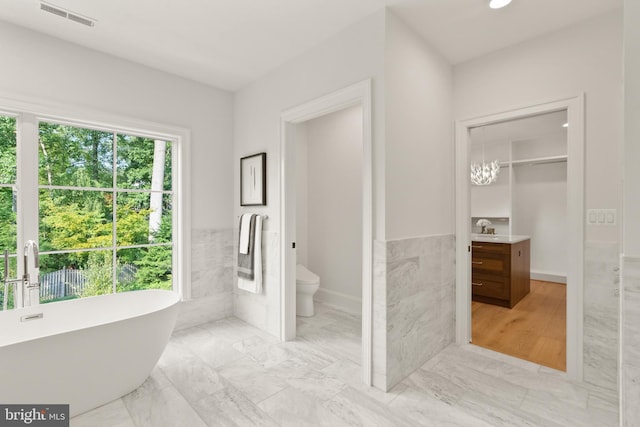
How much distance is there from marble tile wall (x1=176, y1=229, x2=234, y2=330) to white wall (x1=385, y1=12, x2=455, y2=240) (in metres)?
2.02

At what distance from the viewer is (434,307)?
97.4 inches

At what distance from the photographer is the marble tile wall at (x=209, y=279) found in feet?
10.2

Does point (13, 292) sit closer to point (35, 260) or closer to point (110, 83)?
point (35, 260)

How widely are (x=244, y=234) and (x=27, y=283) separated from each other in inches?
63.8

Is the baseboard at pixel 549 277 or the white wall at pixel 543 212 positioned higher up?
the white wall at pixel 543 212

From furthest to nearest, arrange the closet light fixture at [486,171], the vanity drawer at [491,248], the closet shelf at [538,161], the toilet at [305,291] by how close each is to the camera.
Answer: the closet shelf at [538,161] → the closet light fixture at [486,171] → the vanity drawer at [491,248] → the toilet at [305,291]

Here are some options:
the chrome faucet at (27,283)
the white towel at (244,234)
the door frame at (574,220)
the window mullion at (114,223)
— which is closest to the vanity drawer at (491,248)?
the door frame at (574,220)

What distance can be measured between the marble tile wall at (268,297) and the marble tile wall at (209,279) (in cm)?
26

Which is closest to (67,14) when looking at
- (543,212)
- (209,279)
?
(209,279)

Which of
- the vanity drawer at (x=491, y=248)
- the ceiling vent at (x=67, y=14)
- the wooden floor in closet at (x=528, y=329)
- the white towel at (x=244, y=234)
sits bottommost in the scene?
the wooden floor in closet at (x=528, y=329)

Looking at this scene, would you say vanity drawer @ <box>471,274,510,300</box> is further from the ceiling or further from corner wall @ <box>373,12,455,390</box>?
the ceiling

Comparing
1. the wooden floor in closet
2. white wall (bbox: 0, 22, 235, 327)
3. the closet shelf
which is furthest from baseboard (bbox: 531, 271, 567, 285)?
white wall (bbox: 0, 22, 235, 327)

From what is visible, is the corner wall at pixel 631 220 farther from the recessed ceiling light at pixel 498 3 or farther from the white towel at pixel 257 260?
the white towel at pixel 257 260

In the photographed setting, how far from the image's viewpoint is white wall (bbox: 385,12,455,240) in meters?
2.05
